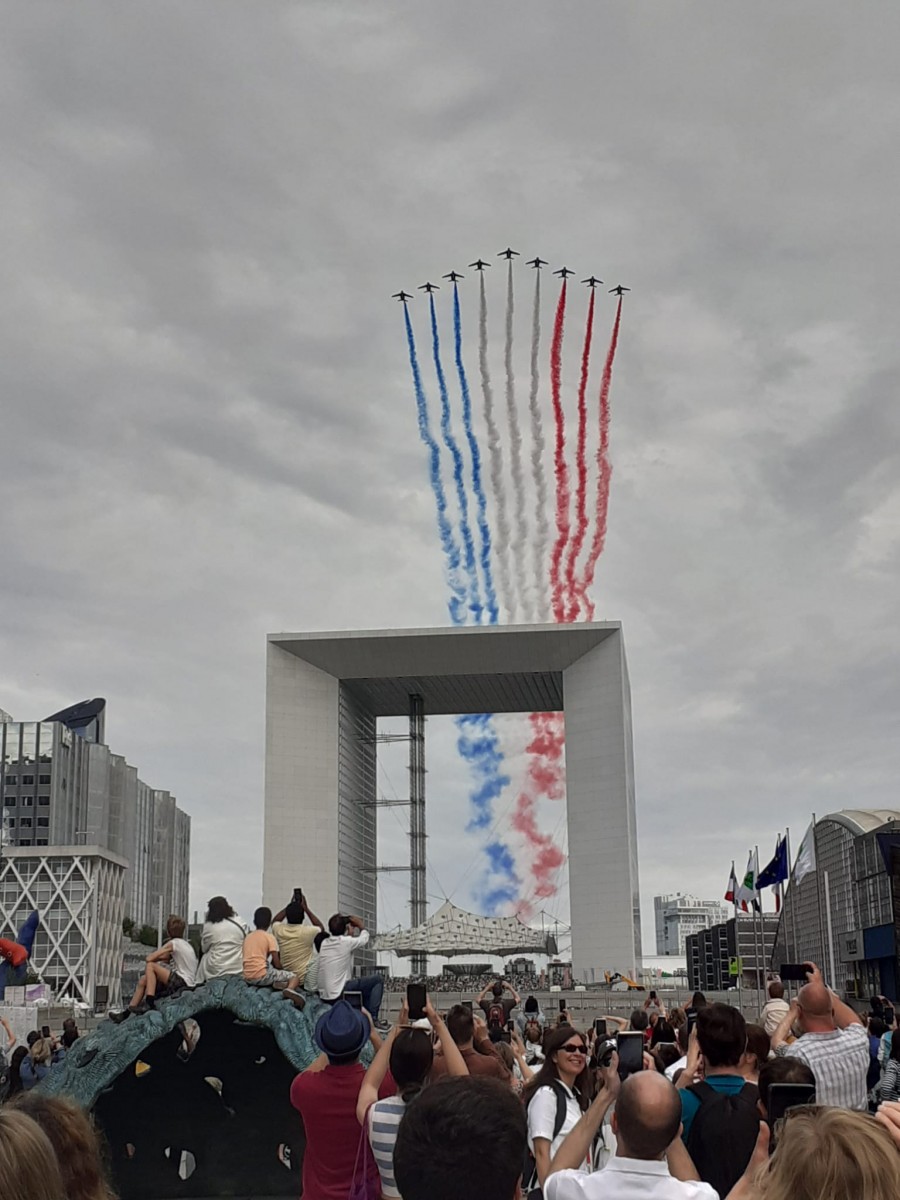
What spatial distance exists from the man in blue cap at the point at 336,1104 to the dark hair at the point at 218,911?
6137 millimetres

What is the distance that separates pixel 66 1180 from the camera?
Answer: 3426 mm

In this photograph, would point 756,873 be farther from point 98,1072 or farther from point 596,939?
point 98,1072

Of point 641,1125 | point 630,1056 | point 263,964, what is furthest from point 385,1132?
point 263,964

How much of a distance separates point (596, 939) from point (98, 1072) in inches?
1888

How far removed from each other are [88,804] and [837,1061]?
10289 cm

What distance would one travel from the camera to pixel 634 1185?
3.93 meters

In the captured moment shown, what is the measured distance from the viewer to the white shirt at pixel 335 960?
36.4 feet

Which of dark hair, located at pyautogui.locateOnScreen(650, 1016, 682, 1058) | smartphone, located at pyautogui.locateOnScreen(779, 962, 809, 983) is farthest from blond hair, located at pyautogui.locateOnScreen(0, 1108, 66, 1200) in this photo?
dark hair, located at pyautogui.locateOnScreen(650, 1016, 682, 1058)

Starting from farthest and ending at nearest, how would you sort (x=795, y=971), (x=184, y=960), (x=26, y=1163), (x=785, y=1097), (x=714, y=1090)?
(x=184, y=960)
(x=795, y=971)
(x=714, y=1090)
(x=785, y=1097)
(x=26, y=1163)

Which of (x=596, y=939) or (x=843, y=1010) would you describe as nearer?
(x=843, y=1010)

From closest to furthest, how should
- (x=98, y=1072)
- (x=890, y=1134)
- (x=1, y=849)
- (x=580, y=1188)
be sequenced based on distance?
(x=890, y=1134)
(x=580, y=1188)
(x=98, y=1072)
(x=1, y=849)

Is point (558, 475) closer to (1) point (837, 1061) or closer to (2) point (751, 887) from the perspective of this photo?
(2) point (751, 887)

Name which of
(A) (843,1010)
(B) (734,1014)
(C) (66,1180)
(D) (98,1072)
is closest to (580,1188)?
(C) (66,1180)

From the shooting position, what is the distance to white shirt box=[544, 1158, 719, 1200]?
3.91m
